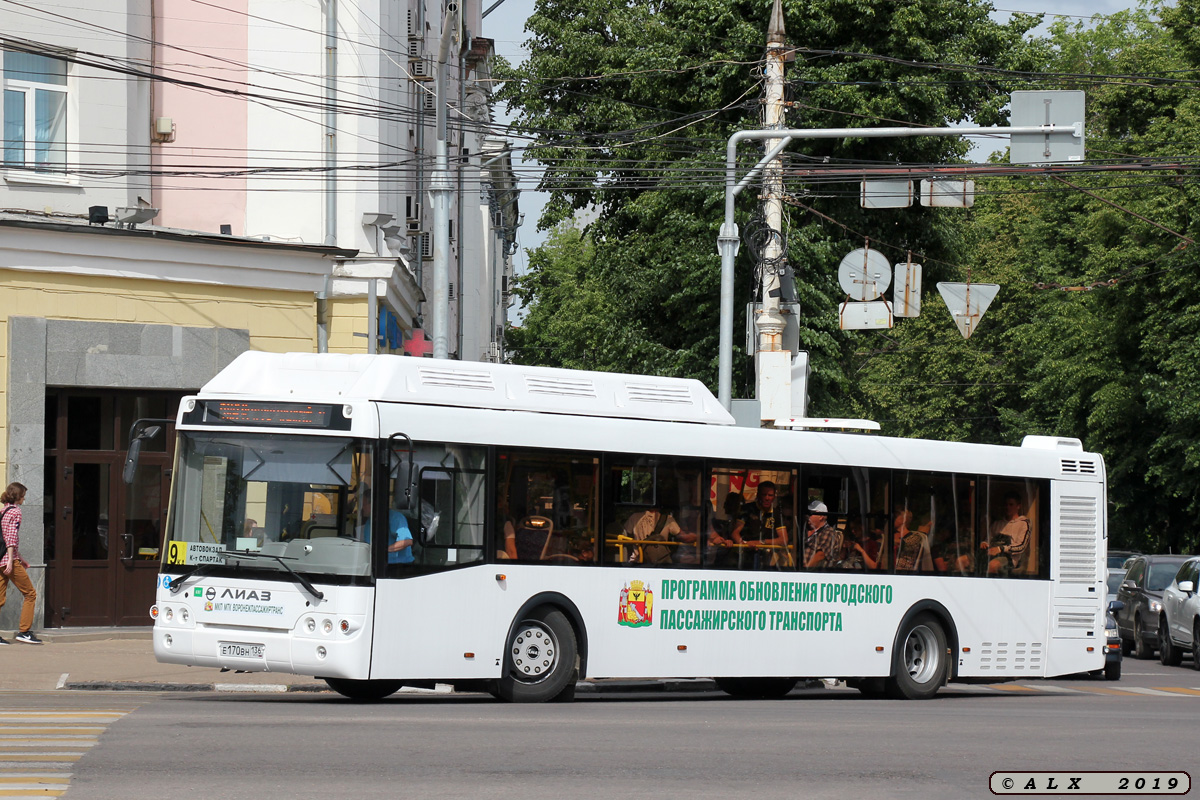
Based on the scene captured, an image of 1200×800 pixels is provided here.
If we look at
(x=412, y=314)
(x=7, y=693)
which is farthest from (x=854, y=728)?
(x=412, y=314)

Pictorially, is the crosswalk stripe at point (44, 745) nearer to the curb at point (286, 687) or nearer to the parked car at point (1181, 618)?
the curb at point (286, 687)

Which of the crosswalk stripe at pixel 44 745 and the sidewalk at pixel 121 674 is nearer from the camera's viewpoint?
the crosswalk stripe at pixel 44 745

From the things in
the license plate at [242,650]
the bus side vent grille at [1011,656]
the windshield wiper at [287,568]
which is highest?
the windshield wiper at [287,568]

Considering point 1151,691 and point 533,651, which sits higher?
point 533,651

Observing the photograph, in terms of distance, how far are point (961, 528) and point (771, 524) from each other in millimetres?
2817

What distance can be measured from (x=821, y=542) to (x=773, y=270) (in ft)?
19.6

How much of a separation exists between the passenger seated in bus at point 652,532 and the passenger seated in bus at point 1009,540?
179 inches

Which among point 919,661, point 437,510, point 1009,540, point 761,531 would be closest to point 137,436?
point 437,510

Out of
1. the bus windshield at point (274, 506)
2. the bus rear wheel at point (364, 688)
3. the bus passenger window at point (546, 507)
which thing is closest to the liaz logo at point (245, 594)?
the bus windshield at point (274, 506)

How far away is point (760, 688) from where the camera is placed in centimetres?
1872

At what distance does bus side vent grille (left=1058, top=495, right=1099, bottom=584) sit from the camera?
1933cm

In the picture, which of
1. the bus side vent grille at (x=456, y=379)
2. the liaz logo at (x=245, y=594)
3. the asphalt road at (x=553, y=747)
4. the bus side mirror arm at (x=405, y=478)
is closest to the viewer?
the asphalt road at (x=553, y=747)

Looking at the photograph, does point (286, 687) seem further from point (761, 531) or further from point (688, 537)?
point (761, 531)

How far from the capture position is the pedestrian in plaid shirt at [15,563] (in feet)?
66.3
